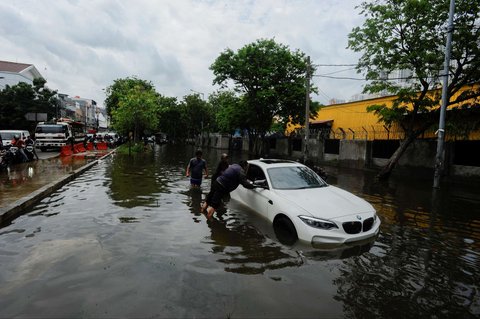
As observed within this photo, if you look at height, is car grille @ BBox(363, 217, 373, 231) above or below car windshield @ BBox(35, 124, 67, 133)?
below

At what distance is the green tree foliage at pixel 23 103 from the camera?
3691 centimetres

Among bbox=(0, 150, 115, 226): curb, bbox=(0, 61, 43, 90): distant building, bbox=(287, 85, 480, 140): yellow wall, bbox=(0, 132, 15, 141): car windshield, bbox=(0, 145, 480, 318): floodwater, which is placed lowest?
bbox=(0, 145, 480, 318): floodwater

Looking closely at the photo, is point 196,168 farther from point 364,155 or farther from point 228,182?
point 364,155

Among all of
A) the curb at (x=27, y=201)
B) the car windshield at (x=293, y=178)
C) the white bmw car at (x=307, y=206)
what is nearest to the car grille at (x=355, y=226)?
the white bmw car at (x=307, y=206)

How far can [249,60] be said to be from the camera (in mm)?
26328

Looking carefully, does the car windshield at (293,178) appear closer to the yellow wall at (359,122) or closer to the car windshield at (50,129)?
the yellow wall at (359,122)

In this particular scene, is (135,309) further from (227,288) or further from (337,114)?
(337,114)

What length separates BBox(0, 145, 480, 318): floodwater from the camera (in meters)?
3.66

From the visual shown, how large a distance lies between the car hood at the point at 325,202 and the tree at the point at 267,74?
19.5m

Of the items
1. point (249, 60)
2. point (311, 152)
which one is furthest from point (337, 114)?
point (249, 60)

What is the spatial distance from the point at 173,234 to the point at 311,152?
2314cm

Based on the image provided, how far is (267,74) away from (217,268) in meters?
23.1

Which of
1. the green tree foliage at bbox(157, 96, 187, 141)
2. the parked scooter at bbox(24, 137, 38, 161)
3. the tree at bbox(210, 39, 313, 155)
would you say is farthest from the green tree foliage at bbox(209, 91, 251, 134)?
the green tree foliage at bbox(157, 96, 187, 141)

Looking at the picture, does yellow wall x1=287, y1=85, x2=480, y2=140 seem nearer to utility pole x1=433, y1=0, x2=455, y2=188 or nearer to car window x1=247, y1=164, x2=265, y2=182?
utility pole x1=433, y1=0, x2=455, y2=188
